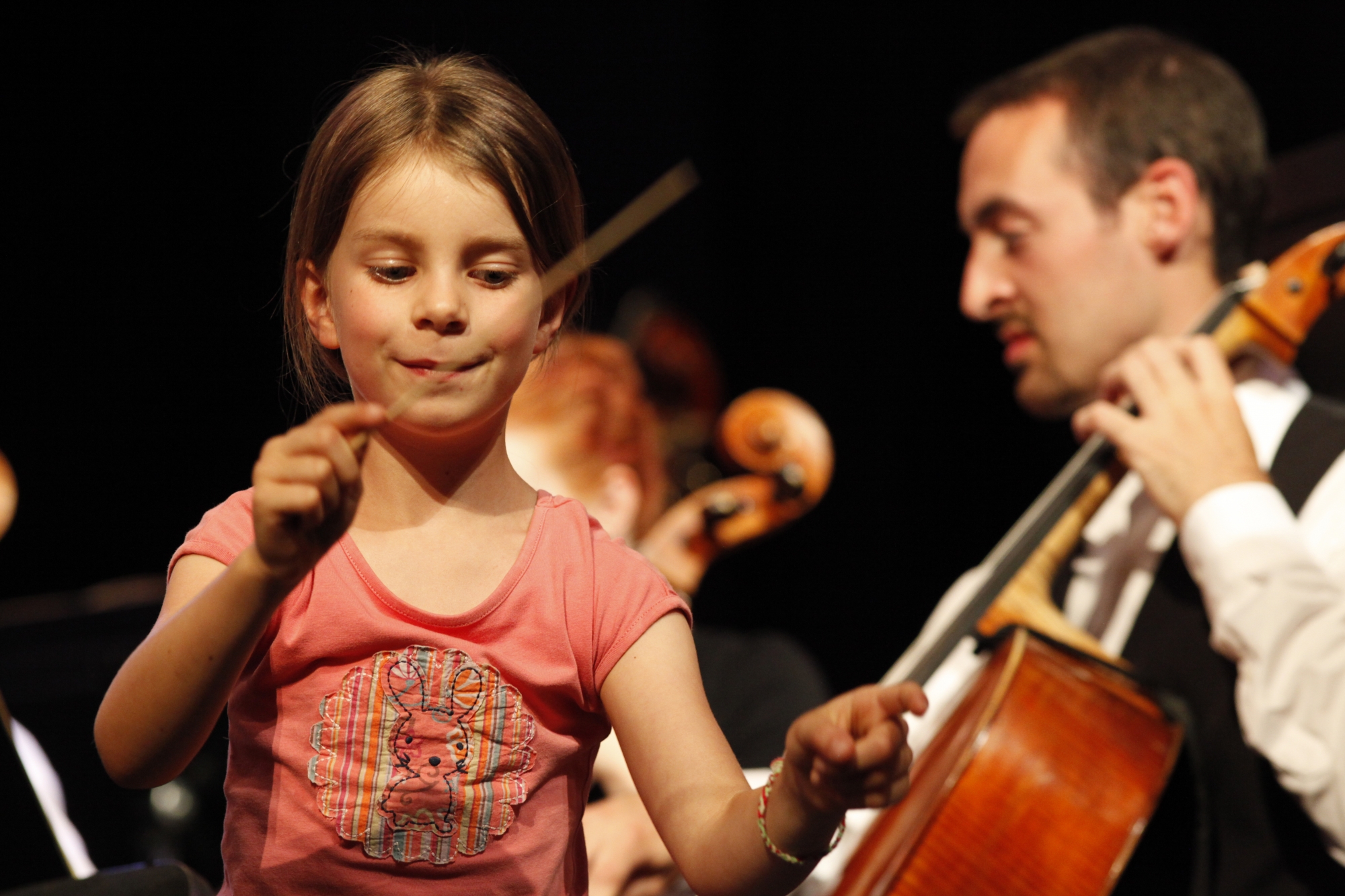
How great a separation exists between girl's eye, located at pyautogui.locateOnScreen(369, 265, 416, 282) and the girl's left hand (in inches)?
11.4

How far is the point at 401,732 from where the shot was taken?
1.85 ft

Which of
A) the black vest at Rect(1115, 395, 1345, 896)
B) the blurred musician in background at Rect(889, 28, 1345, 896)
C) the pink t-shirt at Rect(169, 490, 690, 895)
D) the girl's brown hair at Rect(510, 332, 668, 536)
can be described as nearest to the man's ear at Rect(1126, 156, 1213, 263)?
the blurred musician in background at Rect(889, 28, 1345, 896)

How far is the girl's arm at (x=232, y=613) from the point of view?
0.48 metres

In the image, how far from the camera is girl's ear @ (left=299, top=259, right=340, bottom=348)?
61 centimetres

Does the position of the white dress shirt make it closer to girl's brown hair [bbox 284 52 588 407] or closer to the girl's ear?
girl's brown hair [bbox 284 52 588 407]

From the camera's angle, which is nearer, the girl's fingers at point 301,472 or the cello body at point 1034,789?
the girl's fingers at point 301,472

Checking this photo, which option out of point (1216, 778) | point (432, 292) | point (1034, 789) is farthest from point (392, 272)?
point (1216, 778)

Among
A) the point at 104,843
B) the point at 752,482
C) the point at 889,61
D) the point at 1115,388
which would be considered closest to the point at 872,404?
the point at 889,61

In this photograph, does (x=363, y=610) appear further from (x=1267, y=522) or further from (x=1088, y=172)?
(x=1088, y=172)

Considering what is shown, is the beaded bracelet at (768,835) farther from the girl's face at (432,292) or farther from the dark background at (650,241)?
the dark background at (650,241)

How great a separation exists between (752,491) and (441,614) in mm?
1050

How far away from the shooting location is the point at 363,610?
0.57 meters

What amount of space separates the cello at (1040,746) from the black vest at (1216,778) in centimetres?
6

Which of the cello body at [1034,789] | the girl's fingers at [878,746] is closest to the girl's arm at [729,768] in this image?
the girl's fingers at [878,746]
